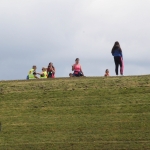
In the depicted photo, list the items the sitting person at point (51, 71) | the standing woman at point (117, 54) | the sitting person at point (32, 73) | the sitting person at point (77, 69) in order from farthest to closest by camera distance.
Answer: the sitting person at point (51, 71) < the sitting person at point (32, 73) < the sitting person at point (77, 69) < the standing woman at point (117, 54)

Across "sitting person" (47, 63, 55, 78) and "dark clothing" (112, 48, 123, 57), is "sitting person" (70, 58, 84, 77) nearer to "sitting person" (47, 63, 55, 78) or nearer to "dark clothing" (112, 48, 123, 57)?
"sitting person" (47, 63, 55, 78)

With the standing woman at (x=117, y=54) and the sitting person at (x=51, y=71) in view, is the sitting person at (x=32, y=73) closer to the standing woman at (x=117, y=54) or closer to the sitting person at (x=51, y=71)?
the sitting person at (x=51, y=71)

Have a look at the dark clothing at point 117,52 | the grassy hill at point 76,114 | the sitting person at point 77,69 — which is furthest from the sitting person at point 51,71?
the dark clothing at point 117,52

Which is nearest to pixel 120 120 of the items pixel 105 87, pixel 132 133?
pixel 132 133

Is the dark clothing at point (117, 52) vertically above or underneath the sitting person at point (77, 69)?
above

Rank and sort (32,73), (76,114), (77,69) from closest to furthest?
(76,114)
(77,69)
(32,73)

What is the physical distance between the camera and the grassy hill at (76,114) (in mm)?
24844

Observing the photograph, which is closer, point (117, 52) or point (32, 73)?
point (117, 52)

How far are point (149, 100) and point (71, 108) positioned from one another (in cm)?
295

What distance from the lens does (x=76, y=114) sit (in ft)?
89.0

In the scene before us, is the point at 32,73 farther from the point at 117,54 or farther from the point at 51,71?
the point at 117,54

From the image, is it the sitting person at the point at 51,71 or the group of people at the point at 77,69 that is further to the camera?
the sitting person at the point at 51,71

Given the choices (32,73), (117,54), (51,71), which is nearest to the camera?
(117,54)

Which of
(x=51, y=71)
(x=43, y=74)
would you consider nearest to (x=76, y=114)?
(x=43, y=74)
